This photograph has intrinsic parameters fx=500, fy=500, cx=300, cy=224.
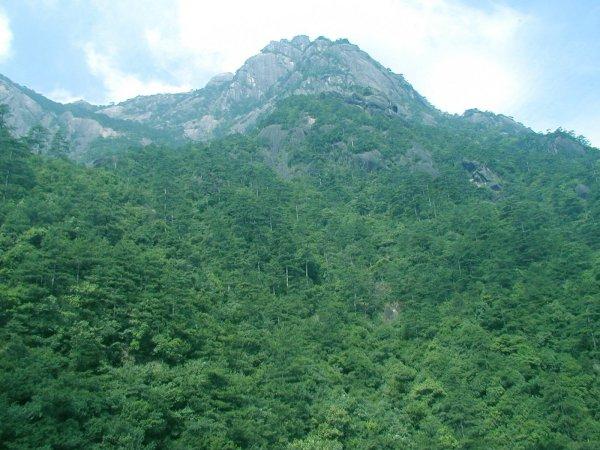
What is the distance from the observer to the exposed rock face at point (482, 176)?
88750 mm

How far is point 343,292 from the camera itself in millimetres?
57469

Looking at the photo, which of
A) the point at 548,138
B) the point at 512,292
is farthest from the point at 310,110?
the point at 512,292

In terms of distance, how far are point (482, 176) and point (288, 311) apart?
5517 centimetres

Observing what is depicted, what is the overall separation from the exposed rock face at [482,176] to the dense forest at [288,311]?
526 cm

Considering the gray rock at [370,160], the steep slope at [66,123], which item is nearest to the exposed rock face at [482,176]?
the gray rock at [370,160]

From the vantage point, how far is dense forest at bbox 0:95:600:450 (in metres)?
31.0

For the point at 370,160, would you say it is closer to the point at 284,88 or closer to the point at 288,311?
the point at 288,311

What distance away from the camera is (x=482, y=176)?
298 ft

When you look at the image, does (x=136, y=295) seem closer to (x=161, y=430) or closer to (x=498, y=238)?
(x=161, y=430)

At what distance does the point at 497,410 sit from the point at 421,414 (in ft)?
19.3

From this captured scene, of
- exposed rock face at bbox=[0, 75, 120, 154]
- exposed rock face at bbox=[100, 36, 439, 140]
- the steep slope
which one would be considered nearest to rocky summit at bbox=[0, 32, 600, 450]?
the steep slope

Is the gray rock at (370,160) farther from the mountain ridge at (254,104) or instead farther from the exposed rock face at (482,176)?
the mountain ridge at (254,104)

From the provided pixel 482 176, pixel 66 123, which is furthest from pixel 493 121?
pixel 66 123

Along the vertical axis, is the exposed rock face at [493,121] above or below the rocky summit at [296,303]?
above
